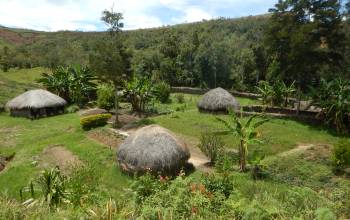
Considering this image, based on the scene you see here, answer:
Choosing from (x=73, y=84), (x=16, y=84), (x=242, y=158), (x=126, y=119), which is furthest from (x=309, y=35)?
(x=16, y=84)

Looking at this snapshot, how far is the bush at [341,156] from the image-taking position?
19.8 meters

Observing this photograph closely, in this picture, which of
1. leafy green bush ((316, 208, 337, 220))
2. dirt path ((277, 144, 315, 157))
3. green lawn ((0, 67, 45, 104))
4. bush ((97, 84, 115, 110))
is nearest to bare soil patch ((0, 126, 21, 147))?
bush ((97, 84, 115, 110))

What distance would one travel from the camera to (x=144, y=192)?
Result: 13969mm

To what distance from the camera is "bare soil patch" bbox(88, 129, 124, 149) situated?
24625mm

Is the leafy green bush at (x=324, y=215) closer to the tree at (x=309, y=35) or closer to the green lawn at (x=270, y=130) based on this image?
the green lawn at (x=270, y=130)

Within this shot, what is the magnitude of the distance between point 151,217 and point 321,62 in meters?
25.3

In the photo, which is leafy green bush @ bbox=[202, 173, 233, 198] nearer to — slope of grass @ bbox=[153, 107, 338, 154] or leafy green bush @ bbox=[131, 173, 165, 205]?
leafy green bush @ bbox=[131, 173, 165, 205]

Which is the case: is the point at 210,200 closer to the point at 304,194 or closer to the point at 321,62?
the point at 304,194

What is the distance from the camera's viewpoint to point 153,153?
19750 mm

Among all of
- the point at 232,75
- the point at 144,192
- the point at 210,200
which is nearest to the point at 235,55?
the point at 232,75

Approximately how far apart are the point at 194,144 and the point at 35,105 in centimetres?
1611

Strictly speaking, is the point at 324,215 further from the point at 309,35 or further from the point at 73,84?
the point at 73,84

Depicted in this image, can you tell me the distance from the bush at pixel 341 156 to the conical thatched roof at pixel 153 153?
290 inches

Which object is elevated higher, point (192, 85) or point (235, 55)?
point (235, 55)
